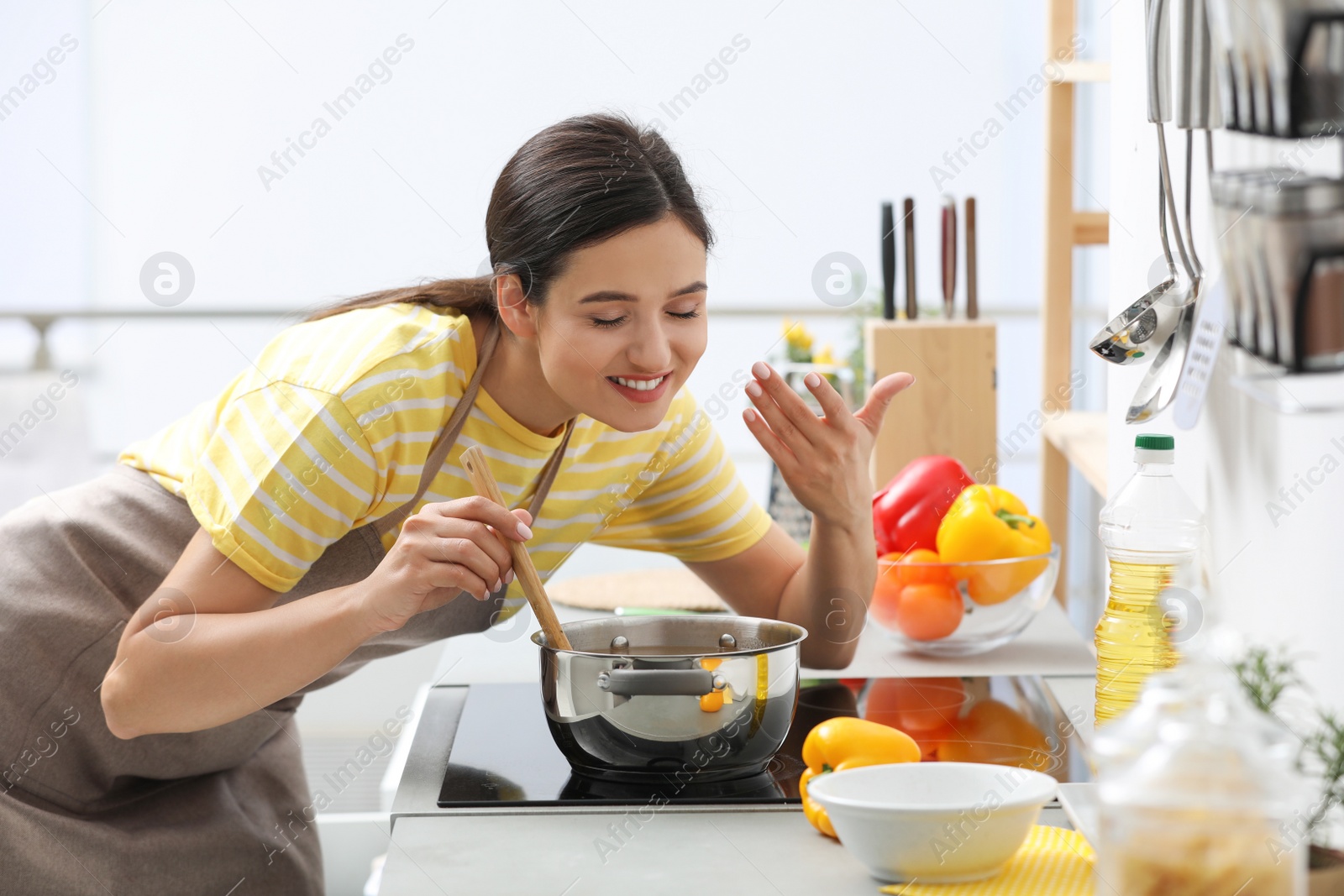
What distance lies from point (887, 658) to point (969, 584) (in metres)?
0.12

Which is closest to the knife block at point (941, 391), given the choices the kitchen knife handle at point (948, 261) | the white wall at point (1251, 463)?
the kitchen knife handle at point (948, 261)

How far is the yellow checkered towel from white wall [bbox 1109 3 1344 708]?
0.56 feet

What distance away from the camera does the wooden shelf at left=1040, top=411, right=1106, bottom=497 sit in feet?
4.75

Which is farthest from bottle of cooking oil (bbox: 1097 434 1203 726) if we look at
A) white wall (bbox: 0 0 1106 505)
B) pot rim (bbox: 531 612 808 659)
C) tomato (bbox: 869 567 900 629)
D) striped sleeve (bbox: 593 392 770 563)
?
white wall (bbox: 0 0 1106 505)

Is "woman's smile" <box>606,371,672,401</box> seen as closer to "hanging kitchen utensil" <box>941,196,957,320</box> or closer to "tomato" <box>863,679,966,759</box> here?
"tomato" <box>863,679,966,759</box>

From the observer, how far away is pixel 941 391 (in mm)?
1837

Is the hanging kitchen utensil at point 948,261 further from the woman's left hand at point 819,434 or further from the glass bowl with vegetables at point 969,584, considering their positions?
the woman's left hand at point 819,434

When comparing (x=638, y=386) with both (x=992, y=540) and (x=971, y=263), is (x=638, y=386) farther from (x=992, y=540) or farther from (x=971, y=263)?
(x=971, y=263)

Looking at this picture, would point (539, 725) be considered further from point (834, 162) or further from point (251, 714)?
point (834, 162)

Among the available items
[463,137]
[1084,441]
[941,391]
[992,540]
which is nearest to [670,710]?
[992,540]

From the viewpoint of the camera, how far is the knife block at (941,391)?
6.03ft

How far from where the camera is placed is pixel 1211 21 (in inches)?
31.3

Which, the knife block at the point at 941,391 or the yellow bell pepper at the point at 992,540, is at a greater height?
the knife block at the point at 941,391

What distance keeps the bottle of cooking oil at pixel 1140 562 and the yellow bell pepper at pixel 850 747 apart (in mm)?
169
